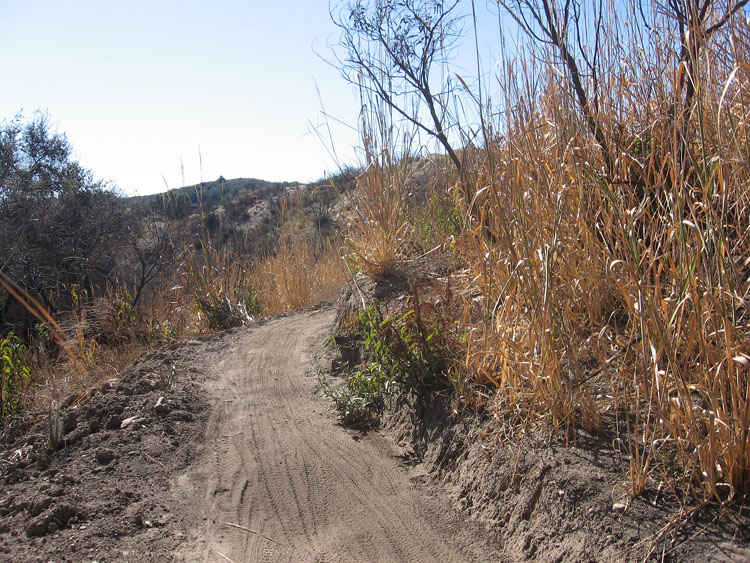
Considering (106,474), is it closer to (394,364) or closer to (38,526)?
(38,526)

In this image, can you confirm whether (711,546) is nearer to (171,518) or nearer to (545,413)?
(545,413)

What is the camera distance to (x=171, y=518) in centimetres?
273

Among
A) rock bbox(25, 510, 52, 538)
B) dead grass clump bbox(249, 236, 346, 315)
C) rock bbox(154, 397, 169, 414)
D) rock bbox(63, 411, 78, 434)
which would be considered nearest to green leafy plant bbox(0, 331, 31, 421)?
rock bbox(63, 411, 78, 434)

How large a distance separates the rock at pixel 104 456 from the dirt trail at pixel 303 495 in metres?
0.48

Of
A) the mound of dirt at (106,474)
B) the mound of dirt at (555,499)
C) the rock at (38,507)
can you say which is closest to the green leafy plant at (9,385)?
the mound of dirt at (106,474)

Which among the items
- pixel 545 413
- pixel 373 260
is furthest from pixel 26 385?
pixel 545 413

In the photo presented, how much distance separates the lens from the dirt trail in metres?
2.46

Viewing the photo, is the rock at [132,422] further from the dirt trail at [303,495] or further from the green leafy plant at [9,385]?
the green leafy plant at [9,385]

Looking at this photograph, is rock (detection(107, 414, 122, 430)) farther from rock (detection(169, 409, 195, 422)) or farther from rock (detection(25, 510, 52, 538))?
rock (detection(25, 510, 52, 538))

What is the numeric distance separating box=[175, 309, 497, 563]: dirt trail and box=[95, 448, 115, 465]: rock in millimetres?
475

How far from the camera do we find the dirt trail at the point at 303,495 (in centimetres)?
246

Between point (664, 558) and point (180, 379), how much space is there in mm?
3771

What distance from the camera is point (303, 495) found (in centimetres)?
287

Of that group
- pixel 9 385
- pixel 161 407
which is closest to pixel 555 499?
pixel 161 407
